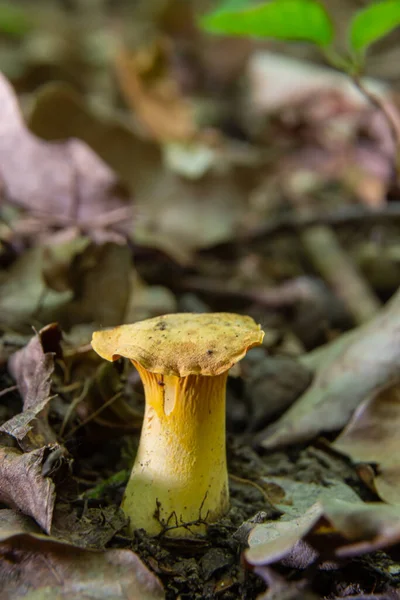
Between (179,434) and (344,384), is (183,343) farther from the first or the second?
(344,384)

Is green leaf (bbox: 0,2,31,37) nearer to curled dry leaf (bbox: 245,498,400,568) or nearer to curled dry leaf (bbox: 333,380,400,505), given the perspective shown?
curled dry leaf (bbox: 333,380,400,505)

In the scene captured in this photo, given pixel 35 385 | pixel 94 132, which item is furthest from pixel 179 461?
pixel 94 132

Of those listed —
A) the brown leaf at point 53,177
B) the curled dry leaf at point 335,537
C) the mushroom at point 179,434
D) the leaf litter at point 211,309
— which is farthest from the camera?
the brown leaf at point 53,177

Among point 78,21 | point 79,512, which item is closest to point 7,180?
point 79,512

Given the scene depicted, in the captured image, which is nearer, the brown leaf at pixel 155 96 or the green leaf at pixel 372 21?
the green leaf at pixel 372 21

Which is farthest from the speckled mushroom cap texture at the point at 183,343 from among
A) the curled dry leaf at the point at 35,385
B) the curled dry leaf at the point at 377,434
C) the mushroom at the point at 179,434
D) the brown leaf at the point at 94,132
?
the brown leaf at the point at 94,132

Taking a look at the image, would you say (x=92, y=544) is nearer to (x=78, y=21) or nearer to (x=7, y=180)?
(x=7, y=180)

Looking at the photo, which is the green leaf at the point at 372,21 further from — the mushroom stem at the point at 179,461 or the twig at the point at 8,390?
the twig at the point at 8,390
